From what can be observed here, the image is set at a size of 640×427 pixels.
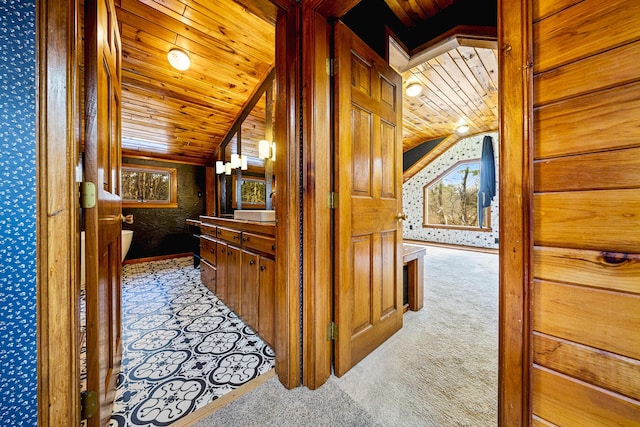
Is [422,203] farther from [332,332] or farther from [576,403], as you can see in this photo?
[576,403]

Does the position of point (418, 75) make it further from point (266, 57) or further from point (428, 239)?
point (428, 239)

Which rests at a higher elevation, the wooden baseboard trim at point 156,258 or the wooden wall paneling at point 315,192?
the wooden wall paneling at point 315,192

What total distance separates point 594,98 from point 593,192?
238mm

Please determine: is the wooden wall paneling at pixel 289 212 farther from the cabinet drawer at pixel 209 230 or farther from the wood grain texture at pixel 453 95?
the wood grain texture at pixel 453 95

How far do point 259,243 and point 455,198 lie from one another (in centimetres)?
579

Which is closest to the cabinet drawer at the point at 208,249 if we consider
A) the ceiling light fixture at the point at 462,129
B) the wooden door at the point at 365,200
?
the wooden door at the point at 365,200

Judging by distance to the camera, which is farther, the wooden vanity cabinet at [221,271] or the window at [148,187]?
the window at [148,187]

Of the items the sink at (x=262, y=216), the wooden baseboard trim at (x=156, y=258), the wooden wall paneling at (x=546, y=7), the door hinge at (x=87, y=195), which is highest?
the wooden wall paneling at (x=546, y=7)

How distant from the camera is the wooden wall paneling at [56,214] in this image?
2.06ft

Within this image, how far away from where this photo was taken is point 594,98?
572 millimetres

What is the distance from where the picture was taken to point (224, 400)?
1181 millimetres

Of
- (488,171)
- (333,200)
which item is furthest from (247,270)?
(488,171)

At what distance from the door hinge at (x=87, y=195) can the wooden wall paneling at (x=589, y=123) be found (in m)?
1.38

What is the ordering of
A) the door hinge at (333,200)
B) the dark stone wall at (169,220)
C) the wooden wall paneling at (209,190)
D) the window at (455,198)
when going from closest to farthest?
the door hinge at (333,200) < the dark stone wall at (169,220) < the wooden wall paneling at (209,190) < the window at (455,198)
